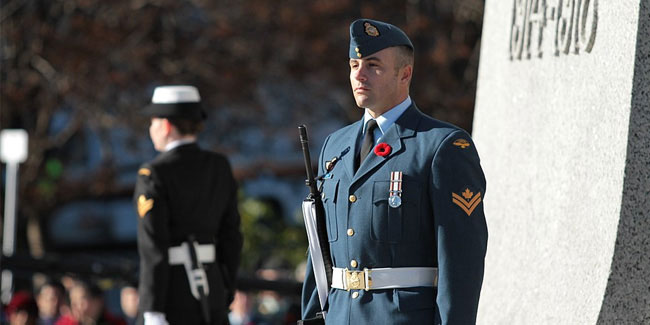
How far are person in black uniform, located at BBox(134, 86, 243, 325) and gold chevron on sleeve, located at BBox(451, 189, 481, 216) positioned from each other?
283cm

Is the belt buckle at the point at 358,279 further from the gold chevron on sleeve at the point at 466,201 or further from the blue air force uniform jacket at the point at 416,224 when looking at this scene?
the gold chevron on sleeve at the point at 466,201

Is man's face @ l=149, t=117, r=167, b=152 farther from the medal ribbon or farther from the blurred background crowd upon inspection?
the blurred background crowd

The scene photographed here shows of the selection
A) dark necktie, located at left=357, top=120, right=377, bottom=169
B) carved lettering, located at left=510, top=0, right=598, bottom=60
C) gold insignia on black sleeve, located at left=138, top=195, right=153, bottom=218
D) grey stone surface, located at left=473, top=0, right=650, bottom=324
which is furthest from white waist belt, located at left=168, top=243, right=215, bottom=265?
dark necktie, located at left=357, top=120, right=377, bottom=169

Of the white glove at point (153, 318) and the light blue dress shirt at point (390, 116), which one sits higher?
the light blue dress shirt at point (390, 116)

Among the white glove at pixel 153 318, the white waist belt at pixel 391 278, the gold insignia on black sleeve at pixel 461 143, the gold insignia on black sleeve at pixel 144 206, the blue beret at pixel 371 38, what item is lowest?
the white glove at pixel 153 318

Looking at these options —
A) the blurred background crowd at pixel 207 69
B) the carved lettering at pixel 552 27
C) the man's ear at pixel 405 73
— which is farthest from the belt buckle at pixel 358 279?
the blurred background crowd at pixel 207 69

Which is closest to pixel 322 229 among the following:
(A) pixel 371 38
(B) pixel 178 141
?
(A) pixel 371 38

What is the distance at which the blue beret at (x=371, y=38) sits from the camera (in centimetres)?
423

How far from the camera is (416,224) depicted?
4176 millimetres

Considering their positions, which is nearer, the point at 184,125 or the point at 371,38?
the point at 371,38

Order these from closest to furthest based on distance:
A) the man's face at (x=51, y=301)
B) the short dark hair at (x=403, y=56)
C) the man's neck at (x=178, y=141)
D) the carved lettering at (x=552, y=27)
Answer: the short dark hair at (x=403, y=56)
the carved lettering at (x=552, y=27)
the man's neck at (x=178, y=141)
the man's face at (x=51, y=301)

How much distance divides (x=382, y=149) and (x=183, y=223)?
2718 mm

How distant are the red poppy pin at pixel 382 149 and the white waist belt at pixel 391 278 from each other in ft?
1.24

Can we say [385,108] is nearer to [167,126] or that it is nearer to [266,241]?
[167,126]
